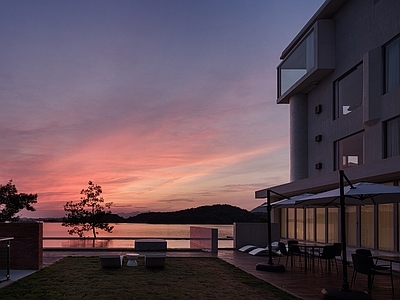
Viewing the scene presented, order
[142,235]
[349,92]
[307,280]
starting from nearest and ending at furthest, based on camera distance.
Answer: [307,280], [349,92], [142,235]

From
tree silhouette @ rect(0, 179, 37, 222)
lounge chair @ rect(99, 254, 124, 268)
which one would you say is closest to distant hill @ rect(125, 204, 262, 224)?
tree silhouette @ rect(0, 179, 37, 222)

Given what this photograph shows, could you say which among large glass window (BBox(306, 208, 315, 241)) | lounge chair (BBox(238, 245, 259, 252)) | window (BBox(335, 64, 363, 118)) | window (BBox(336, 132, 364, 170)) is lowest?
lounge chair (BBox(238, 245, 259, 252))

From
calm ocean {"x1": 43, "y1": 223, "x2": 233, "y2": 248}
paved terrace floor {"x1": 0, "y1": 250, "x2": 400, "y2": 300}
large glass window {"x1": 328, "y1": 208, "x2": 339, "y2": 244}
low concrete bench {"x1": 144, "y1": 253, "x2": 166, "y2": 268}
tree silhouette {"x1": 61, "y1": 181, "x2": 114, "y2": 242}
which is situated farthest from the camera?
tree silhouette {"x1": 61, "y1": 181, "x2": 114, "y2": 242}

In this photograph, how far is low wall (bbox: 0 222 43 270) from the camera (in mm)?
13742

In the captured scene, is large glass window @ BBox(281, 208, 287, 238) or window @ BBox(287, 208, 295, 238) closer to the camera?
window @ BBox(287, 208, 295, 238)

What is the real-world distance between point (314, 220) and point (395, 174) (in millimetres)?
9172

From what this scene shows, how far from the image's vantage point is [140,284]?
11172 millimetres

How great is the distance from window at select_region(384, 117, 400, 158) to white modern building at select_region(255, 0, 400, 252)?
0.03 meters

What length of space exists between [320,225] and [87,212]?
16.1 meters

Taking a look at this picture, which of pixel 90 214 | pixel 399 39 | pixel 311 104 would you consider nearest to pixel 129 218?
pixel 90 214

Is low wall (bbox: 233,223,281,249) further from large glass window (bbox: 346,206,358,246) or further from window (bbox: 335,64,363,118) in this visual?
window (bbox: 335,64,363,118)

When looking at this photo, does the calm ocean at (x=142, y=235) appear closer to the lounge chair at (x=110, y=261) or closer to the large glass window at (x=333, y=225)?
the large glass window at (x=333, y=225)

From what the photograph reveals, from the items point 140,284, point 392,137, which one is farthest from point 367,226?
point 140,284

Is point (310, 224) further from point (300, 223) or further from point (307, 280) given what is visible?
point (307, 280)
